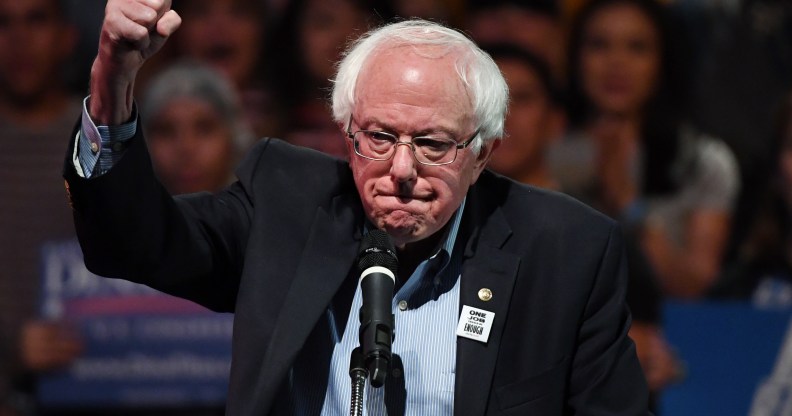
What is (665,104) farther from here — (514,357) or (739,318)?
(514,357)

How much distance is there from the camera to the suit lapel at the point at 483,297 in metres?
2.19

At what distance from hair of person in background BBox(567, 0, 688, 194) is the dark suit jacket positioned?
9.78ft

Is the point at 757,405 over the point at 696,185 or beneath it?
beneath

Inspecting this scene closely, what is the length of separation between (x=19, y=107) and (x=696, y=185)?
3.36 metres

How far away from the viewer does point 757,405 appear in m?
5.20

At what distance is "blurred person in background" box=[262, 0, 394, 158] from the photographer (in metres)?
5.36

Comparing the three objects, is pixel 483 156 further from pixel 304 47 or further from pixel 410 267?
pixel 304 47

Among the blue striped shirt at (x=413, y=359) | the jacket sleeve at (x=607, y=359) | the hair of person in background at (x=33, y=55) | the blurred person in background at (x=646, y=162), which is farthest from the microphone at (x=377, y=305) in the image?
the hair of person in background at (x=33, y=55)

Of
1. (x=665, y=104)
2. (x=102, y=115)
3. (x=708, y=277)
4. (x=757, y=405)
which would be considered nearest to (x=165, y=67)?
(x=665, y=104)

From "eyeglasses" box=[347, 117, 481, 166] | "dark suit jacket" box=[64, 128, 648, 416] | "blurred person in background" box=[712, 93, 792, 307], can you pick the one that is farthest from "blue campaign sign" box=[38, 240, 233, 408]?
"eyeglasses" box=[347, 117, 481, 166]

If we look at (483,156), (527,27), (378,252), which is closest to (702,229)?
(527,27)

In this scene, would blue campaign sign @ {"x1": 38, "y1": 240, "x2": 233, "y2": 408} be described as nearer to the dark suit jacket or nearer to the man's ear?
the dark suit jacket

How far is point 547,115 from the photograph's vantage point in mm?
5375

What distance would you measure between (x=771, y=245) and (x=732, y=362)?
604 millimetres
